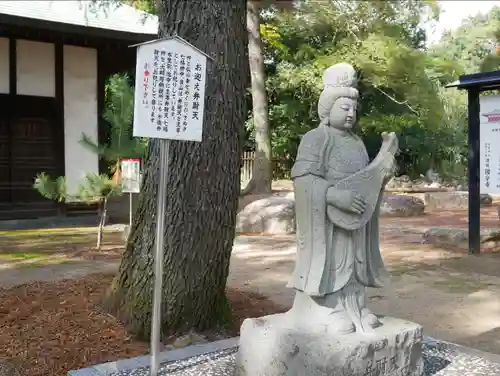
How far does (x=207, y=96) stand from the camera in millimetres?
4598

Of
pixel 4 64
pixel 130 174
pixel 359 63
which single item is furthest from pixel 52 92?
pixel 359 63

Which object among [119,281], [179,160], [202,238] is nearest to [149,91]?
[179,160]

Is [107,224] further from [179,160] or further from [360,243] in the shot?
[360,243]

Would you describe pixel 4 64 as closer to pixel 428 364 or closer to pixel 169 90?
pixel 169 90

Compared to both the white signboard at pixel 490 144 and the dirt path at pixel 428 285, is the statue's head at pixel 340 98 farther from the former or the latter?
the white signboard at pixel 490 144

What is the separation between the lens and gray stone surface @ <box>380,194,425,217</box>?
1567cm

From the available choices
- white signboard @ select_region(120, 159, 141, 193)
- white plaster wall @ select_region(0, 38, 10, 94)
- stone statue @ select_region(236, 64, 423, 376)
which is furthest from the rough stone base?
white plaster wall @ select_region(0, 38, 10, 94)

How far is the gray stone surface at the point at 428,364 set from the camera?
3664 millimetres

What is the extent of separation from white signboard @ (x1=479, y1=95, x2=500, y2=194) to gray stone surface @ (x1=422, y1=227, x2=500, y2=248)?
1.49m

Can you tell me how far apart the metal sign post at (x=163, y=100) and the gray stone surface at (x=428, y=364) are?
0.18 metres

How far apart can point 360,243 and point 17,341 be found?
9.16 feet

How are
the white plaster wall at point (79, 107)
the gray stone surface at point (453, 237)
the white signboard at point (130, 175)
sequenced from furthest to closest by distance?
1. the white plaster wall at point (79, 107)
2. the gray stone surface at point (453, 237)
3. the white signboard at point (130, 175)

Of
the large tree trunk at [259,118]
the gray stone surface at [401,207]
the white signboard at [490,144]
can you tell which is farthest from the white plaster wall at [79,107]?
the gray stone surface at [401,207]

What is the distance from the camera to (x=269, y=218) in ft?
38.9
